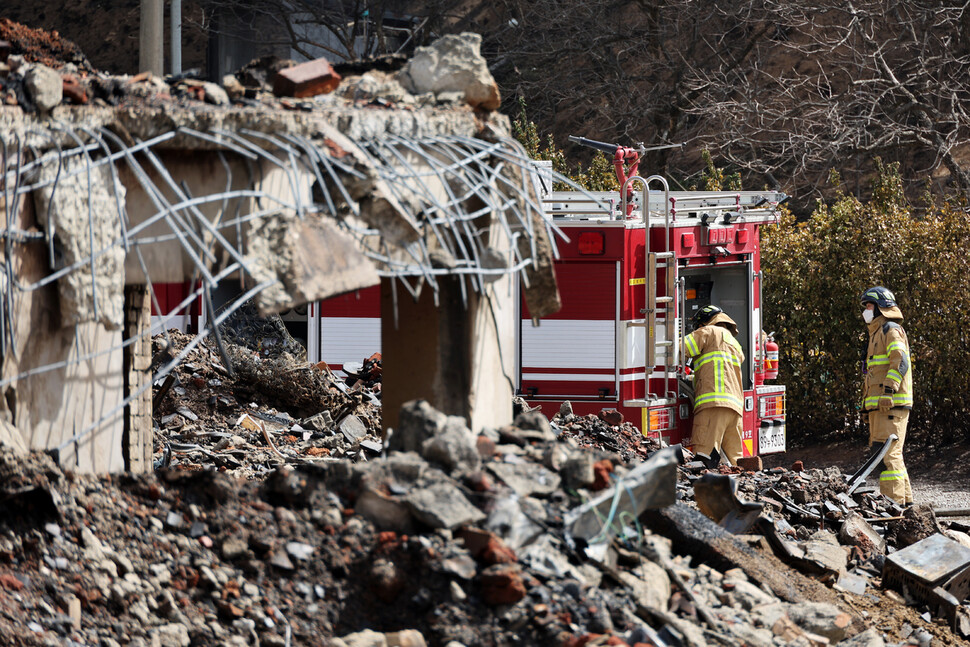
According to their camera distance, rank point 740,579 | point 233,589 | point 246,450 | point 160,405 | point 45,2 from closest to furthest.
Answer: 1. point 233,589
2. point 740,579
3. point 246,450
4. point 160,405
5. point 45,2

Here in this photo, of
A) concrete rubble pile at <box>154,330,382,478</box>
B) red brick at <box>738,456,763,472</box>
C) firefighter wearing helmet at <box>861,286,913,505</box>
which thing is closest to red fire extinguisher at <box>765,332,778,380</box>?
firefighter wearing helmet at <box>861,286,913,505</box>

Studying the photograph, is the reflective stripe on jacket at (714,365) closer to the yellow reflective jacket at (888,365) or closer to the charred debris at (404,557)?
the yellow reflective jacket at (888,365)

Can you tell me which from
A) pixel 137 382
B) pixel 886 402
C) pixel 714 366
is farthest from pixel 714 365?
pixel 137 382

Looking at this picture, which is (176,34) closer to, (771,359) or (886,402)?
(771,359)

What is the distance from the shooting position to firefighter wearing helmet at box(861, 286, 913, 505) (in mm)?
10797

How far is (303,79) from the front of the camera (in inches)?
223

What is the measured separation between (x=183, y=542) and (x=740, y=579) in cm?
267

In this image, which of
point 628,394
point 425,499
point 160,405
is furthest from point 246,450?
point 425,499

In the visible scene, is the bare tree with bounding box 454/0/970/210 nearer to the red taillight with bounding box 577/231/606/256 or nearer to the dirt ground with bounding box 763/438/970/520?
the dirt ground with bounding box 763/438/970/520

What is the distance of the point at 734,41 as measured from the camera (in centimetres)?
2508

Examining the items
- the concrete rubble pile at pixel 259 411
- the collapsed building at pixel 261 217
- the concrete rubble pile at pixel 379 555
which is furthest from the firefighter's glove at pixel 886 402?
the collapsed building at pixel 261 217

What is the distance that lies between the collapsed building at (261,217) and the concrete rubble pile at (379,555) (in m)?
0.38

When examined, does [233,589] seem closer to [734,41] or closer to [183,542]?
[183,542]

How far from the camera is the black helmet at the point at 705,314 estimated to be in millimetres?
10977
